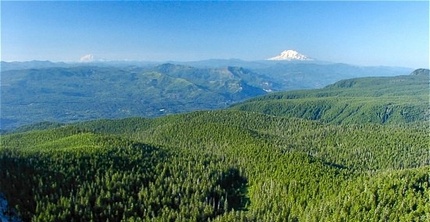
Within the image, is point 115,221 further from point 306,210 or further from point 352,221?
point 352,221

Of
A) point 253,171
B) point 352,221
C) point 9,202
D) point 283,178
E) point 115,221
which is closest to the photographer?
point 9,202

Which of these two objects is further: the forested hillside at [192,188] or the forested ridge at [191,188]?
the forested hillside at [192,188]

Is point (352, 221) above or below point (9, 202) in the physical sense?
below

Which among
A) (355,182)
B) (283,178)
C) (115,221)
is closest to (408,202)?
(355,182)

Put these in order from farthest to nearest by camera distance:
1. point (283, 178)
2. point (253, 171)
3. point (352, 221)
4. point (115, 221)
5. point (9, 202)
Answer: point (253, 171) < point (283, 178) < point (115, 221) < point (352, 221) < point (9, 202)

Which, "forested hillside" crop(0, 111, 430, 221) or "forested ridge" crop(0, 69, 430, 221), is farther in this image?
"forested hillside" crop(0, 111, 430, 221)

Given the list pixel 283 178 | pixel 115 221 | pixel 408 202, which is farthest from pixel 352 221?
pixel 115 221

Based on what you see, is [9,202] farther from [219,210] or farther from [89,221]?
[219,210]

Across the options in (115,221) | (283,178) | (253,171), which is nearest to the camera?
(115,221)

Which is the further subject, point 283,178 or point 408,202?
point 283,178
